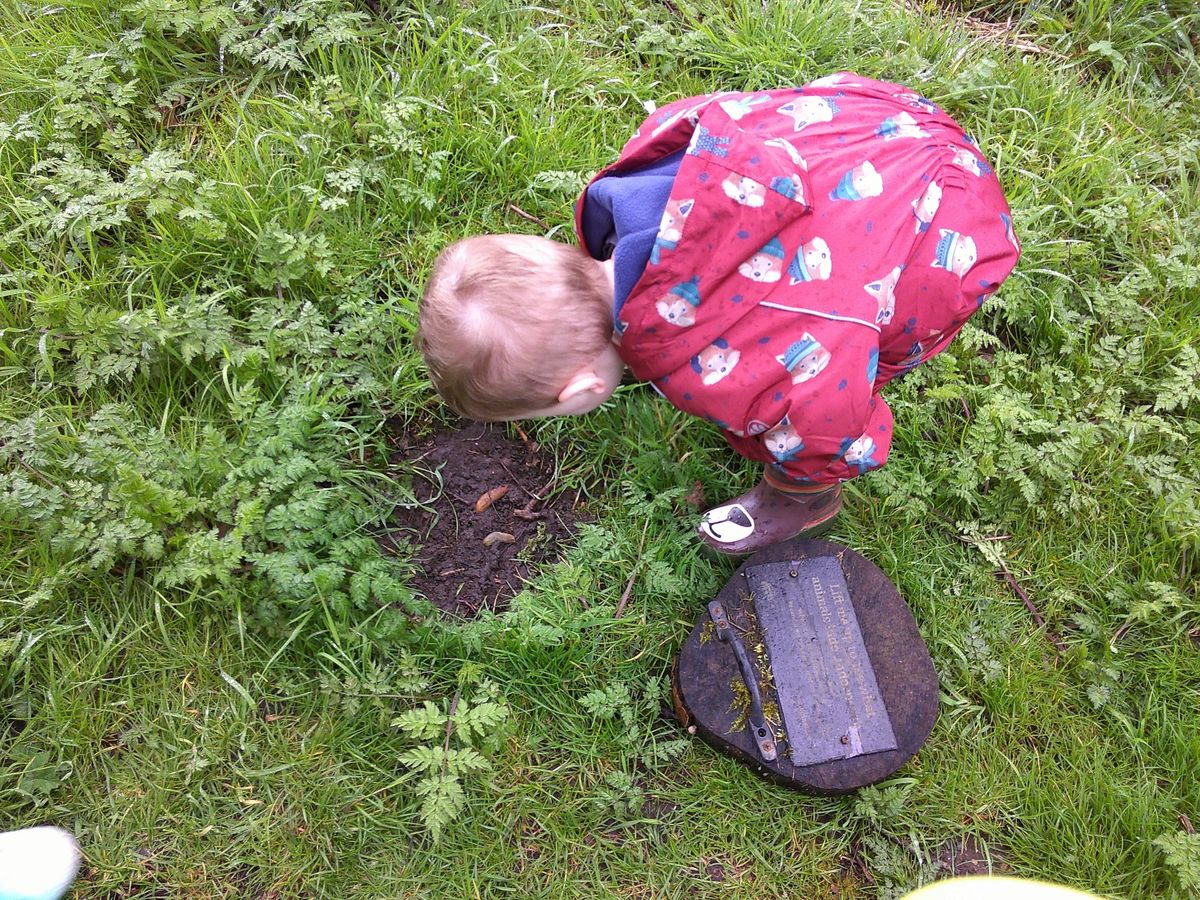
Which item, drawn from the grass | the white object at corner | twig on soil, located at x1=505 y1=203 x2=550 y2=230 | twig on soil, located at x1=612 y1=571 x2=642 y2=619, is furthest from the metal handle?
the white object at corner

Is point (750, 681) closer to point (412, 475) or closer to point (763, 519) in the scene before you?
point (763, 519)

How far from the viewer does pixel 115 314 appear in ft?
8.55

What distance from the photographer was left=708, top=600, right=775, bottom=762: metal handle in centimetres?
231

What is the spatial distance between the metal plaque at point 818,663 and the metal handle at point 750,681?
0.21 ft

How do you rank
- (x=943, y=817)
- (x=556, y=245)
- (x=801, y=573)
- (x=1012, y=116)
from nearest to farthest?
(x=556, y=245), (x=943, y=817), (x=801, y=573), (x=1012, y=116)

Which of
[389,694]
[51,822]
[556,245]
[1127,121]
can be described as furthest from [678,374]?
[1127,121]

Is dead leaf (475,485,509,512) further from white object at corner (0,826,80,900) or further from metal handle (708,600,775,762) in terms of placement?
white object at corner (0,826,80,900)

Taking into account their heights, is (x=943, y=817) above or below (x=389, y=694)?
below

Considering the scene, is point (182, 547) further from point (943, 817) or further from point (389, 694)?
point (943, 817)

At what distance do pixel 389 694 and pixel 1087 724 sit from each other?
2153mm

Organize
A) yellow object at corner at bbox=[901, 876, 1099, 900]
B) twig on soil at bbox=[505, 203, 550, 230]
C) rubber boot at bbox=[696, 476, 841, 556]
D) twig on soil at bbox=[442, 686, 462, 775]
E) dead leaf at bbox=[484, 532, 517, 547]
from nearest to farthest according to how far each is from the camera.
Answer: yellow object at corner at bbox=[901, 876, 1099, 900], twig on soil at bbox=[442, 686, 462, 775], rubber boot at bbox=[696, 476, 841, 556], dead leaf at bbox=[484, 532, 517, 547], twig on soil at bbox=[505, 203, 550, 230]

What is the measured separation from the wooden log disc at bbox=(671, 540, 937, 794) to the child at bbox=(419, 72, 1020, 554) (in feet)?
1.61

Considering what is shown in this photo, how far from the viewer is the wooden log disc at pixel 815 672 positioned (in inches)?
91.4

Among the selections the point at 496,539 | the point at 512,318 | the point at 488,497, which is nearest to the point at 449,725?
the point at 496,539
